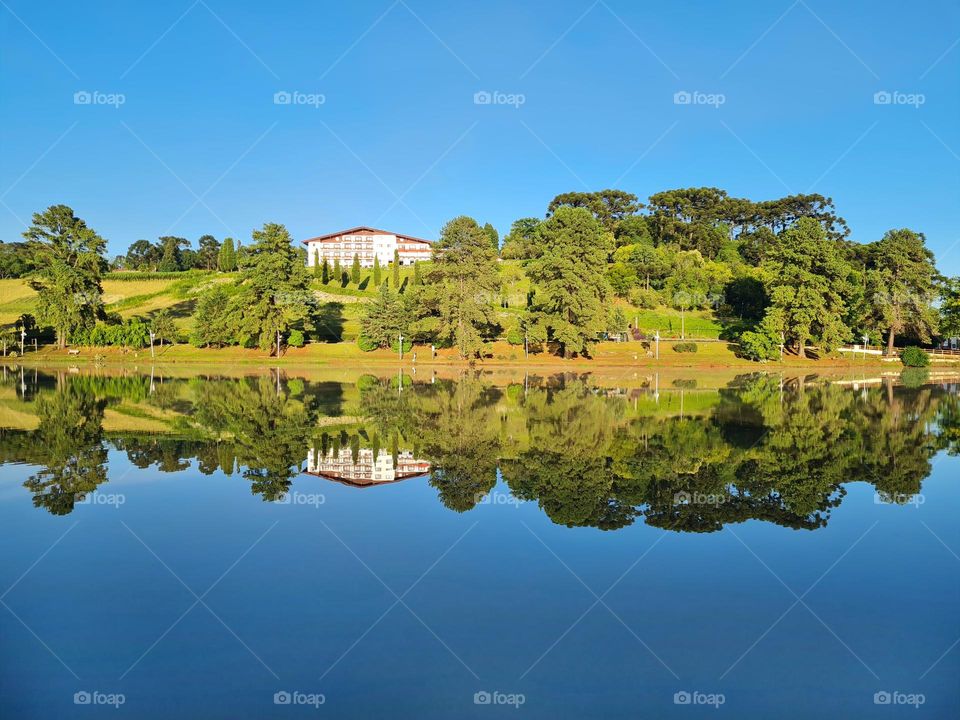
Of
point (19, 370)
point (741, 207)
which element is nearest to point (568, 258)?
point (19, 370)

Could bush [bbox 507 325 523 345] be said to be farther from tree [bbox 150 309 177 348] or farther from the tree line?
tree [bbox 150 309 177 348]

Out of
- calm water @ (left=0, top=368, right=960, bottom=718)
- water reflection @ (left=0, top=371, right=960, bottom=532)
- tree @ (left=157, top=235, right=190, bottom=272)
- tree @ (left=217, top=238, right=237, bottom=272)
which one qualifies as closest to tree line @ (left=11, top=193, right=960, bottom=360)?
water reflection @ (left=0, top=371, right=960, bottom=532)

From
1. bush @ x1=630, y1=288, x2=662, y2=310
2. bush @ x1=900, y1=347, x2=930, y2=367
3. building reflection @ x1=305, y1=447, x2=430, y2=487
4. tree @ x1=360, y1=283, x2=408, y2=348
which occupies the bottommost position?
building reflection @ x1=305, y1=447, x2=430, y2=487

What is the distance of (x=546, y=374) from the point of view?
180 feet

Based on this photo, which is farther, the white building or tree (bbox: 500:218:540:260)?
the white building

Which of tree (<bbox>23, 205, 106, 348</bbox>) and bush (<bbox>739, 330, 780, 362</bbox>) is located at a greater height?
tree (<bbox>23, 205, 106, 348</bbox>)

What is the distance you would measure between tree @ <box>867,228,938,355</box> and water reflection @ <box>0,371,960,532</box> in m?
36.3

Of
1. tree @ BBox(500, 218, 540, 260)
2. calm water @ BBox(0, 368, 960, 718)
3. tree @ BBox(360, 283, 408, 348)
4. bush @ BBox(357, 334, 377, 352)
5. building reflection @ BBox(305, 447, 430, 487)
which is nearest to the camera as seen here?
calm water @ BBox(0, 368, 960, 718)

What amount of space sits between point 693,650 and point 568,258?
6003 centimetres

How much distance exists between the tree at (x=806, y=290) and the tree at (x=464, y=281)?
25670 mm

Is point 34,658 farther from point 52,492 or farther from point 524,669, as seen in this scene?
point 52,492

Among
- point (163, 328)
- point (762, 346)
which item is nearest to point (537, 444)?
point (762, 346)

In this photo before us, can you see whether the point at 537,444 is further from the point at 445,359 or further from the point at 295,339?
the point at 295,339

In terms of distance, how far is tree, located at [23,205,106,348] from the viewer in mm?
69750
